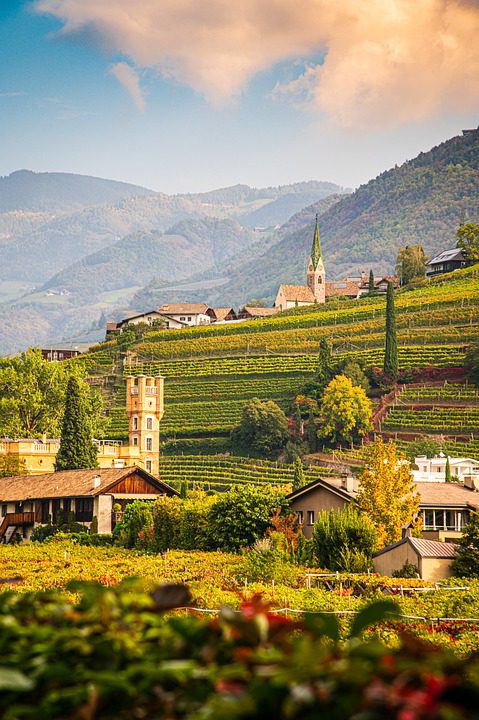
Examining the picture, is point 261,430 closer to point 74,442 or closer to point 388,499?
point 74,442

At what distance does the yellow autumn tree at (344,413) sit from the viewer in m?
99.8

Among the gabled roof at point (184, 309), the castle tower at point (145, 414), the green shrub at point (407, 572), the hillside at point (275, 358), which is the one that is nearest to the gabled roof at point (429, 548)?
the green shrub at point (407, 572)

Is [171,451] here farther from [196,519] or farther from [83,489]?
[196,519]

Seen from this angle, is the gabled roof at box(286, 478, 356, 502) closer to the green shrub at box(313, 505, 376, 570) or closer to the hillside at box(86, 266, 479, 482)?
the green shrub at box(313, 505, 376, 570)

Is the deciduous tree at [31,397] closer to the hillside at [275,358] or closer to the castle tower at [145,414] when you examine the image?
the castle tower at [145,414]

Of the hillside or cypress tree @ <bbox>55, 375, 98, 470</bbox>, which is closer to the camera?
cypress tree @ <bbox>55, 375, 98, 470</bbox>

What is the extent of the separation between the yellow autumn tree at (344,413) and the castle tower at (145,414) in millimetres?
19519

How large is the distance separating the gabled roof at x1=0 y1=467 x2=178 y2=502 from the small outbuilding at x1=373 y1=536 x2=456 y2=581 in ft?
63.5

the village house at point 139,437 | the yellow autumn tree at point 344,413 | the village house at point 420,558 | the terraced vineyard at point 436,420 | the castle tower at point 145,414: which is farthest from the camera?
the yellow autumn tree at point 344,413

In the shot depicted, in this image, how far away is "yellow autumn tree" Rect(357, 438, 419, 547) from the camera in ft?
161

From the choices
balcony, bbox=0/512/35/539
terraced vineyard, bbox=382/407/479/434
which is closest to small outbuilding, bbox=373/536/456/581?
balcony, bbox=0/512/35/539

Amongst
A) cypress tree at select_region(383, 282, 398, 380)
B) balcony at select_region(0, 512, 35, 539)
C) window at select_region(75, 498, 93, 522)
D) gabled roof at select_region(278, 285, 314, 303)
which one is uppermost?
gabled roof at select_region(278, 285, 314, 303)

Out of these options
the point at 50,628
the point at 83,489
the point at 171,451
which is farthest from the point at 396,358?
the point at 50,628

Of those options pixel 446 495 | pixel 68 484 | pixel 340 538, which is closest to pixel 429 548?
pixel 340 538
